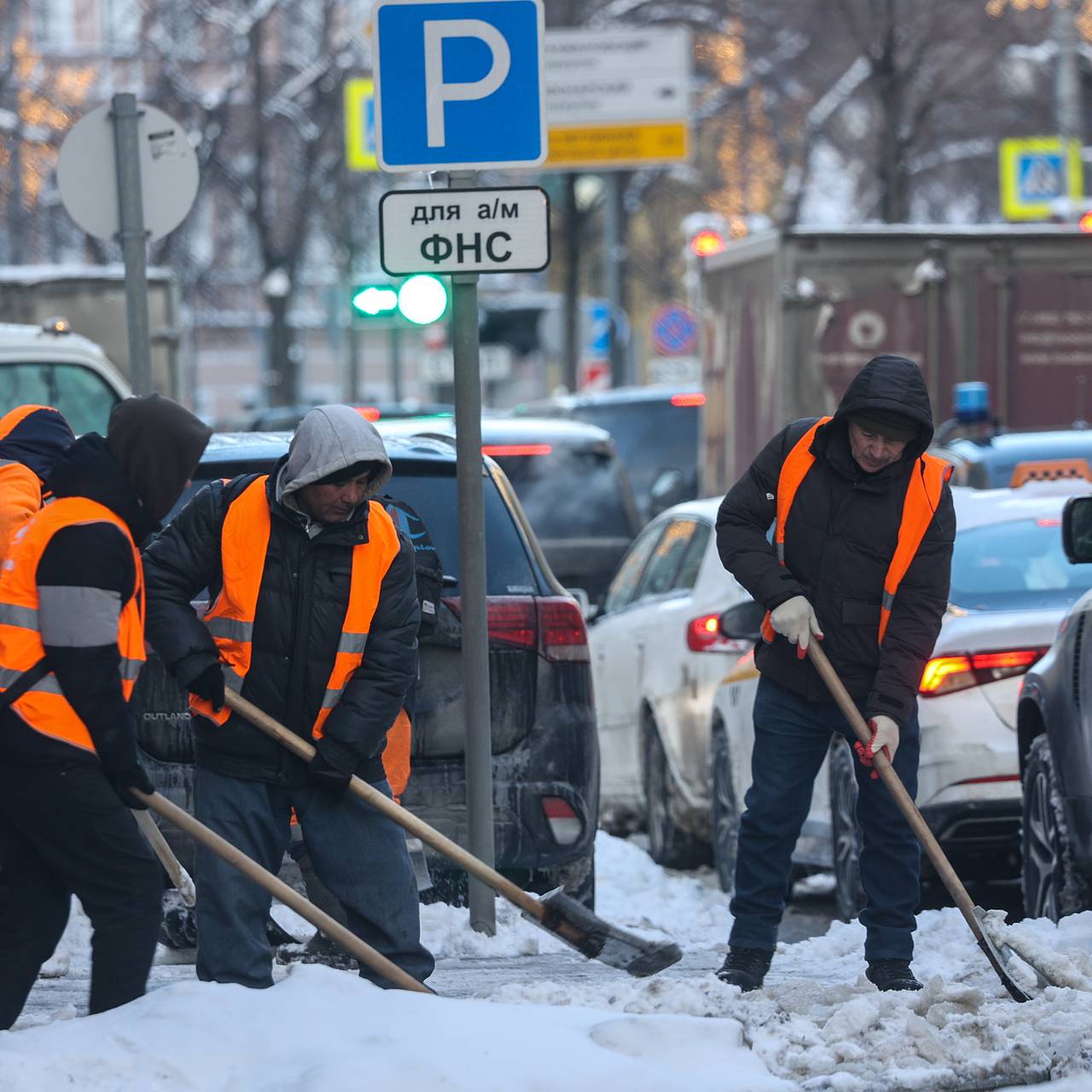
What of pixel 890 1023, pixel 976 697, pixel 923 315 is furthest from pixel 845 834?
pixel 923 315

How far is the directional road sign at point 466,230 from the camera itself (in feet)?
21.8

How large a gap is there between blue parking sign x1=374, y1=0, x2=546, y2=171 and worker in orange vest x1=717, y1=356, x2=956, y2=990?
1.28 m

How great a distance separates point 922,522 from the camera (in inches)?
234

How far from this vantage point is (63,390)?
1146 cm

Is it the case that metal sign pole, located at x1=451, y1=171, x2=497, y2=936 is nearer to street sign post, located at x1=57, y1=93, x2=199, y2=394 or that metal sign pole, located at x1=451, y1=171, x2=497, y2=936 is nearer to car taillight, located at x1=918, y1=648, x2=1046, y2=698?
car taillight, located at x1=918, y1=648, x2=1046, y2=698

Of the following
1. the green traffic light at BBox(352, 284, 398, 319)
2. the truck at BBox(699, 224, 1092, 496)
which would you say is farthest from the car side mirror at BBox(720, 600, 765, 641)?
the truck at BBox(699, 224, 1092, 496)

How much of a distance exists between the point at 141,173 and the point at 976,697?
3.61m

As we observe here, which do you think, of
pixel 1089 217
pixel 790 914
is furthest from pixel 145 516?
pixel 1089 217

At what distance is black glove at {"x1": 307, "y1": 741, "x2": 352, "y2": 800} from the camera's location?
5.26 metres

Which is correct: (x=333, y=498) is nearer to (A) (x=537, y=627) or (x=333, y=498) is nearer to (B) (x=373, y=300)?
(A) (x=537, y=627)

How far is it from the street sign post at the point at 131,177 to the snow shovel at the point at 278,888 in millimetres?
3845

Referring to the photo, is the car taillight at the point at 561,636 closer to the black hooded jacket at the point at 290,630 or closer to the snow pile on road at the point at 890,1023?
the snow pile on road at the point at 890,1023

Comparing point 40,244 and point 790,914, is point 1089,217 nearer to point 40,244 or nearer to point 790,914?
point 790,914

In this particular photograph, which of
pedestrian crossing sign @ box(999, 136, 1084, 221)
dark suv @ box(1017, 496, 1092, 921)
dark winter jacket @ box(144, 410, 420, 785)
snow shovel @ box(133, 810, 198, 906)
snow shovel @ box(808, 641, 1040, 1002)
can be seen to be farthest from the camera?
pedestrian crossing sign @ box(999, 136, 1084, 221)
